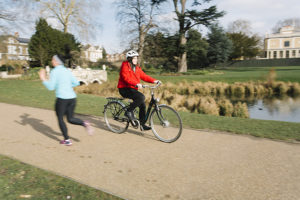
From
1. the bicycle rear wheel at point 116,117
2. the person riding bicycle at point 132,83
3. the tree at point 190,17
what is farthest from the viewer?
the tree at point 190,17

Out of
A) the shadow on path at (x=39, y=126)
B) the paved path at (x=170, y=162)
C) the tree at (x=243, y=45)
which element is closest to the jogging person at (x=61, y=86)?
the paved path at (x=170, y=162)

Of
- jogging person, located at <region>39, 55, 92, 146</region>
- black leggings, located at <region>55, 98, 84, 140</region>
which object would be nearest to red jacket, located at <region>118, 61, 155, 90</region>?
jogging person, located at <region>39, 55, 92, 146</region>

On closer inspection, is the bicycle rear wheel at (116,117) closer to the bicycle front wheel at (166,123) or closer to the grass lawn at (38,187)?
the bicycle front wheel at (166,123)

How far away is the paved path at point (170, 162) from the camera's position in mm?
2973

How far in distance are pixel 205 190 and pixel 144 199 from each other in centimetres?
74

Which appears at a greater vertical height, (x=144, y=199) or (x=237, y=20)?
(x=237, y=20)

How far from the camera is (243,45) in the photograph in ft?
204

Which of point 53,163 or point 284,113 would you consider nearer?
point 53,163

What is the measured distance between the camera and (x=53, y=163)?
12.6 ft

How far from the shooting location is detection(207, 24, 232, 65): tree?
47062mm

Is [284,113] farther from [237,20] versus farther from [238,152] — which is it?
[237,20]

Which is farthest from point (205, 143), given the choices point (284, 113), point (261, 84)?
point (261, 84)

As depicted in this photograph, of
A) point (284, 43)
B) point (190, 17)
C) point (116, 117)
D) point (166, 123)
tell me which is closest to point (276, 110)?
point (166, 123)

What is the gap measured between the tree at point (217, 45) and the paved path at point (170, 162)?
1744 inches
